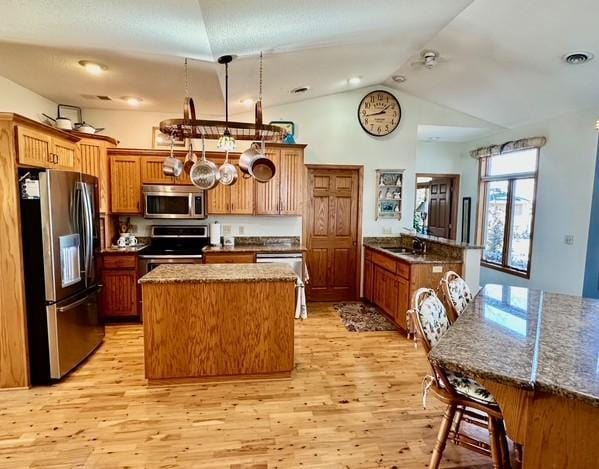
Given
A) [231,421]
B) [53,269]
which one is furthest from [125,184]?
[231,421]

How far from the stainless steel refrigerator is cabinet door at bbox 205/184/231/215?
1.77 m

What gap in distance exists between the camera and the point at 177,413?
256cm

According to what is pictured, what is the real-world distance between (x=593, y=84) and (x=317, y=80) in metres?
3.03

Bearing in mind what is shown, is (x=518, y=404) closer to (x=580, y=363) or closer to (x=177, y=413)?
(x=580, y=363)

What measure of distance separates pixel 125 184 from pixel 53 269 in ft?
6.64

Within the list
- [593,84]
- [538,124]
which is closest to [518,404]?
[593,84]

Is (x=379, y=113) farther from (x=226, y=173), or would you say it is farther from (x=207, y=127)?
(x=207, y=127)

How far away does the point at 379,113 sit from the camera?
17.6 feet

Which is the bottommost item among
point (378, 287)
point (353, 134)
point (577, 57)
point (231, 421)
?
point (231, 421)

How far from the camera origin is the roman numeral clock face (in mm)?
5332

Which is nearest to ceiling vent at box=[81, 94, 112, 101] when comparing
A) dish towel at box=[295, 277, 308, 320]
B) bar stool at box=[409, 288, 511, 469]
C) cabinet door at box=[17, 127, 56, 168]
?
cabinet door at box=[17, 127, 56, 168]

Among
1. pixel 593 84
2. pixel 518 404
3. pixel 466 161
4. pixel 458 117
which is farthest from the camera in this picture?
pixel 466 161

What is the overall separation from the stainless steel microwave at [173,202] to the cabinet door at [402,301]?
2725 mm

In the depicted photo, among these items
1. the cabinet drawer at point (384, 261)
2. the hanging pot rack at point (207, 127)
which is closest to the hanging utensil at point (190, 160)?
the hanging pot rack at point (207, 127)
